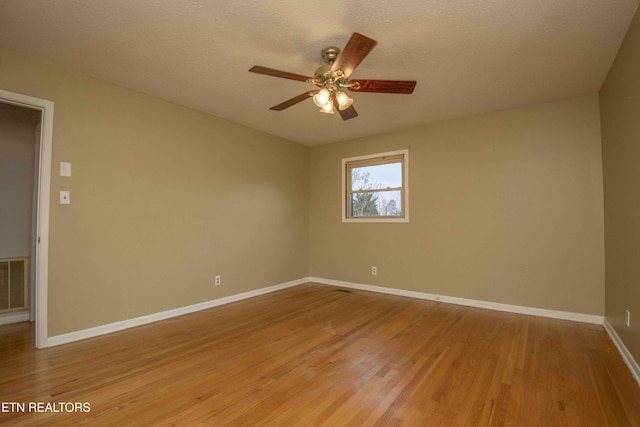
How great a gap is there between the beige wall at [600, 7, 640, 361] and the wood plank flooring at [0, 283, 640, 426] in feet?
1.43

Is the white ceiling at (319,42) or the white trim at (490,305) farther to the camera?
the white trim at (490,305)

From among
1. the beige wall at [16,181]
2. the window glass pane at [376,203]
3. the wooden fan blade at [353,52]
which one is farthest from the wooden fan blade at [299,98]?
the beige wall at [16,181]

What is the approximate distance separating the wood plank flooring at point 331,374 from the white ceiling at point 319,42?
2.49 m

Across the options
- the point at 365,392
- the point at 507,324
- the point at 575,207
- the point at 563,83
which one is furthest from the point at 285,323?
the point at 563,83

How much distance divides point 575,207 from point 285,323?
346 cm

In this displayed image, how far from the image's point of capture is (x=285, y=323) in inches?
125

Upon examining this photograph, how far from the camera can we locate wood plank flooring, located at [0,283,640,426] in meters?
1.67

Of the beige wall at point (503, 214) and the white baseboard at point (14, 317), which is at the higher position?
the beige wall at point (503, 214)

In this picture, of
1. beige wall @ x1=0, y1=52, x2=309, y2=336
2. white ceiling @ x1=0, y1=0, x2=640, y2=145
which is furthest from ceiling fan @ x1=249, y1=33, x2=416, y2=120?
beige wall @ x1=0, y1=52, x2=309, y2=336

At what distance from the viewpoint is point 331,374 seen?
6.91 feet

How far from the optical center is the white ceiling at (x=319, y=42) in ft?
6.22

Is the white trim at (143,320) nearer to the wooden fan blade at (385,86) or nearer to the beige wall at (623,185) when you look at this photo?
the wooden fan blade at (385,86)

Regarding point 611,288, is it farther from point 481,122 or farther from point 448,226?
point 481,122

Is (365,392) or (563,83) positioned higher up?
(563,83)
